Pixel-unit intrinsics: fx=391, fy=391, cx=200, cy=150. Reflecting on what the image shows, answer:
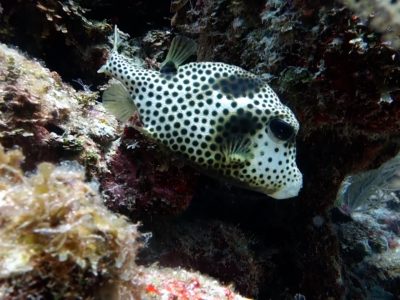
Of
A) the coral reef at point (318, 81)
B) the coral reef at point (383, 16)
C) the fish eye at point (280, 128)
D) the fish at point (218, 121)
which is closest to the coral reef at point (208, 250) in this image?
the coral reef at point (318, 81)

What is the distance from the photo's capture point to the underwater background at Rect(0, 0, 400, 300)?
1885 mm

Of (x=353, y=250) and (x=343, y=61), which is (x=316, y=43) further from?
(x=353, y=250)

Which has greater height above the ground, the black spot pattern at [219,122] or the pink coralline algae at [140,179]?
the black spot pattern at [219,122]

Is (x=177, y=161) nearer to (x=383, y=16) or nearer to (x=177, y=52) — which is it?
(x=177, y=52)

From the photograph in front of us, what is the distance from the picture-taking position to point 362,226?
23.1ft

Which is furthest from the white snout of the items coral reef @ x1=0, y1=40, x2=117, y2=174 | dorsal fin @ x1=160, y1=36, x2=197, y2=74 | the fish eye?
coral reef @ x1=0, y1=40, x2=117, y2=174

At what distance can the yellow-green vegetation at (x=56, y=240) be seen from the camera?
1.75m

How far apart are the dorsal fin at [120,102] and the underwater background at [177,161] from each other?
0.33 m

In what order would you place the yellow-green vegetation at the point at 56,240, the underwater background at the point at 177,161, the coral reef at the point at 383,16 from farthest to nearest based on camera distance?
the coral reef at the point at 383,16
the underwater background at the point at 177,161
the yellow-green vegetation at the point at 56,240

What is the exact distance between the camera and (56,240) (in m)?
1.79

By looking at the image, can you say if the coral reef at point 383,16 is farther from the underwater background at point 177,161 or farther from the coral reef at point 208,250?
the coral reef at point 208,250

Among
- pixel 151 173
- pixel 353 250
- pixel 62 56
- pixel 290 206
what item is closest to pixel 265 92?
pixel 151 173

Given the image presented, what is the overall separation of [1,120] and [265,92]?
2266 millimetres

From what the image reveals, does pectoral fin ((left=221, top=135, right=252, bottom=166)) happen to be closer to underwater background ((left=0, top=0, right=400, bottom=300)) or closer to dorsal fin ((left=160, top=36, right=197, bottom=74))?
underwater background ((left=0, top=0, right=400, bottom=300))
